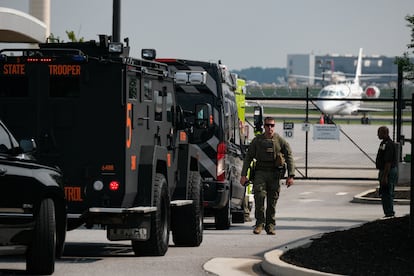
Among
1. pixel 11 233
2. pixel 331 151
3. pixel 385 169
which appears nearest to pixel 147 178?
pixel 11 233

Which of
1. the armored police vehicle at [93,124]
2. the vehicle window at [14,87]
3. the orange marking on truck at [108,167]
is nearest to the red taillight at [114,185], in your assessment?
the armored police vehicle at [93,124]

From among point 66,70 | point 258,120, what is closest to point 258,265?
point 66,70

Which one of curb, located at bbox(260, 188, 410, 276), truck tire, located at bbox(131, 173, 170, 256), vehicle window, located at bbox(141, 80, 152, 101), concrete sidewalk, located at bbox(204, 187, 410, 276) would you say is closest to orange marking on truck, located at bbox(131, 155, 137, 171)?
truck tire, located at bbox(131, 173, 170, 256)

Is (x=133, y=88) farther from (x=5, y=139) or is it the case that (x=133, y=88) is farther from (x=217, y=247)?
(x=217, y=247)

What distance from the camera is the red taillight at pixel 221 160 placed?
2258 centimetres

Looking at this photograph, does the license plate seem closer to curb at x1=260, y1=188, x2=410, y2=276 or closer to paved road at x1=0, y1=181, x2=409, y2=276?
paved road at x1=0, y1=181, x2=409, y2=276

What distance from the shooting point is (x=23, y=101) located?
16.1m

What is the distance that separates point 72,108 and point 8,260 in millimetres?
2007

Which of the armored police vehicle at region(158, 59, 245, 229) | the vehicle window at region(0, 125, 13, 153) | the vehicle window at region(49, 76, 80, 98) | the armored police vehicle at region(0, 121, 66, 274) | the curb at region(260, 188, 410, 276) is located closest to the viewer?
the armored police vehicle at region(0, 121, 66, 274)

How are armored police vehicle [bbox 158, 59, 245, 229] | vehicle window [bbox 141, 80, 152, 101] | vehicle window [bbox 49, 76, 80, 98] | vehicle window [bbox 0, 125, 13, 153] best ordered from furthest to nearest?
armored police vehicle [bbox 158, 59, 245, 229] → vehicle window [bbox 141, 80, 152, 101] → vehicle window [bbox 49, 76, 80, 98] → vehicle window [bbox 0, 125, 13, 153]

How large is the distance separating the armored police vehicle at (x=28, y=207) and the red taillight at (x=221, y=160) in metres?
8.40

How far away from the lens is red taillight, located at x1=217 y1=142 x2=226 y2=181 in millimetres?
22578

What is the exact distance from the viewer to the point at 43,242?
1391cm

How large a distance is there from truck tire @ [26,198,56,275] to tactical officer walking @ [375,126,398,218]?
11.3m
